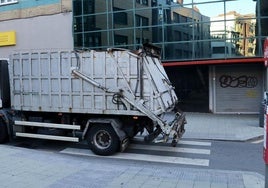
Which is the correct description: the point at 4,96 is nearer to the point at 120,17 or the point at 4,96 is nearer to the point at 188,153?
the point at 188,153

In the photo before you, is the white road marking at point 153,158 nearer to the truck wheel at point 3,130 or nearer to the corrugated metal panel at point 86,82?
the corrugated metal panel at point 86,82

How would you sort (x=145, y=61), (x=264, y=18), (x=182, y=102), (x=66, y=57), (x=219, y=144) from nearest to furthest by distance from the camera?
(x=145, y=61)
(x=66, y=57)
(x=219, y=144)
(x=264, y=18)
(x=182, y=102)

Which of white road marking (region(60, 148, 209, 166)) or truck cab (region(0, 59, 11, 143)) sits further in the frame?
truck cab (region(0, 59, 11, 143))

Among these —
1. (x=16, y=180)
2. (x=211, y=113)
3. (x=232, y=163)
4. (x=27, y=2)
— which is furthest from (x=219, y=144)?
(x=27, y=2)

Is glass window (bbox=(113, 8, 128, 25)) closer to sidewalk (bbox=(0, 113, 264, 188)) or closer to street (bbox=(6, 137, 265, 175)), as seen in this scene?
street (bbox=(6, 137, 265, 175))

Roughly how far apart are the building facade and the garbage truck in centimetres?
758

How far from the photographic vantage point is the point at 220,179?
6.88 meters

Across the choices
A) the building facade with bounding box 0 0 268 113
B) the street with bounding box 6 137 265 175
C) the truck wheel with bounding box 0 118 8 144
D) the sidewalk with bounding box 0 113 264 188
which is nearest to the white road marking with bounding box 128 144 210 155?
the street with bounding box 6 137 265 175

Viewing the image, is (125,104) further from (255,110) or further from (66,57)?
(255,110)

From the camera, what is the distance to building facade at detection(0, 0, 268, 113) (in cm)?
1761

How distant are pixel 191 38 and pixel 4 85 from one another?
9966 mm

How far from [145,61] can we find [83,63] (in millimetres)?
1720

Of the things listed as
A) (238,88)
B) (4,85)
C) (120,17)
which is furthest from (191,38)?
(4,85)

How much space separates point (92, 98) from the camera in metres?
10.1
